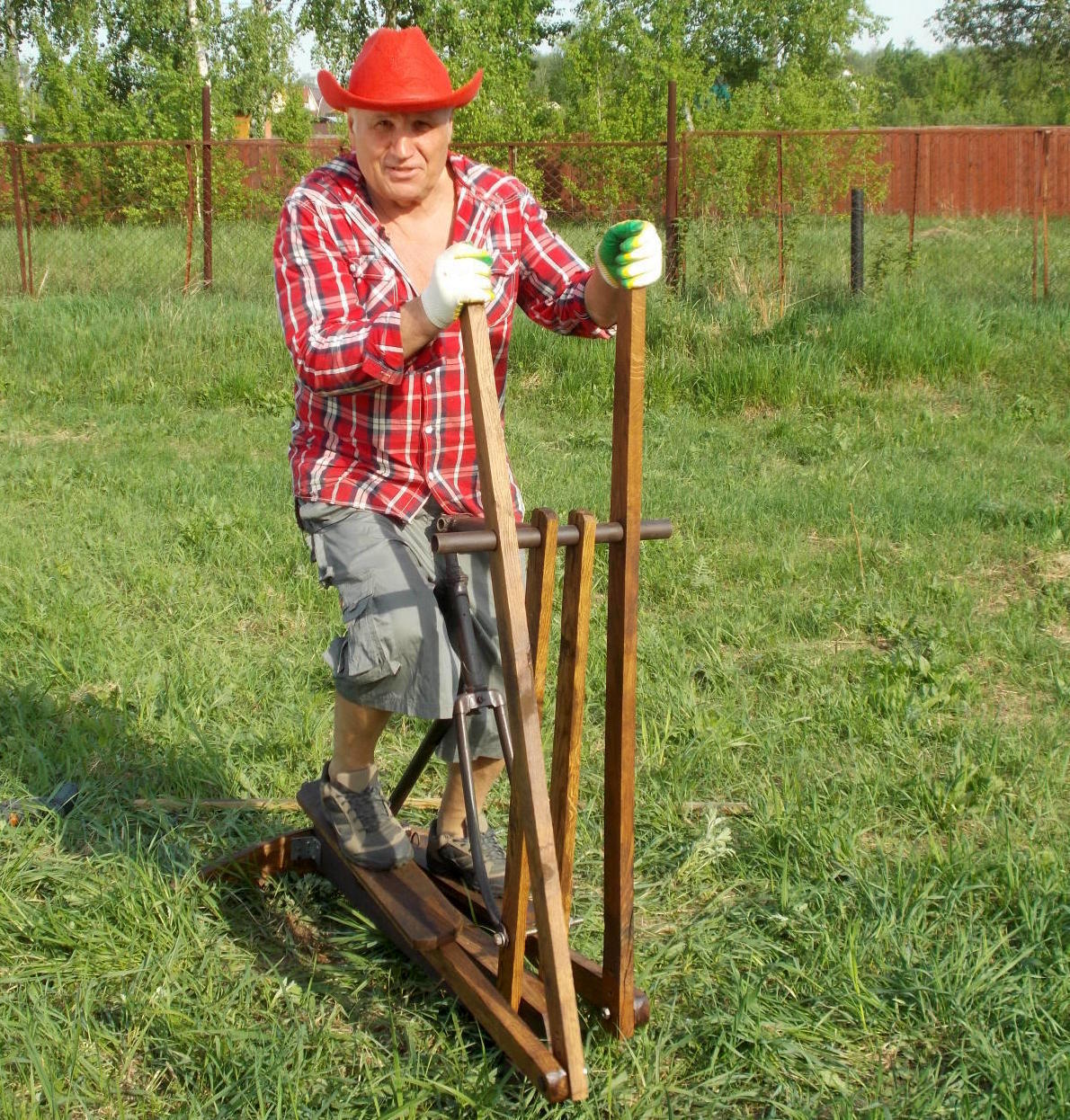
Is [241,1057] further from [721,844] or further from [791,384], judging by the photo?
[791,384]

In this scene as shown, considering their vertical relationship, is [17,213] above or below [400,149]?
above

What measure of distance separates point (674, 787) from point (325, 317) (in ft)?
5.94

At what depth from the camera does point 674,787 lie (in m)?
3.92

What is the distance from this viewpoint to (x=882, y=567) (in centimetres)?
570

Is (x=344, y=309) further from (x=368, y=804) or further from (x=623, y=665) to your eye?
(x=368, y=804)

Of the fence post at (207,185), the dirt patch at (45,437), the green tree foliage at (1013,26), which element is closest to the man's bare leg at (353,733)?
the dirt patch at (45,437)

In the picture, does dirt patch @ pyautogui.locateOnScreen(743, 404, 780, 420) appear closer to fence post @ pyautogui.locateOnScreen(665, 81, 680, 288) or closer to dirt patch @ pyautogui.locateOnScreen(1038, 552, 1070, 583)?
fence post @ pyautogui.locateOnScreen(665, 81, 680, 288)

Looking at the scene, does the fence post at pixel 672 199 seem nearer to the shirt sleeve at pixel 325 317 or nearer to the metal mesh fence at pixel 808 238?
the metal mesh fence at pixel 808 238

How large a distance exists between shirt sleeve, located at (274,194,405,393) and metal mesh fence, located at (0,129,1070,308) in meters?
7.49

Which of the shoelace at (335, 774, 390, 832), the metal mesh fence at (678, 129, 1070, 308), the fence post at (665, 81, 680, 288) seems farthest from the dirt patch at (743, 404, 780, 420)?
the shoelace at (335, 774, 390, 832)

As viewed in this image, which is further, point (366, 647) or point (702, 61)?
point (702, 61)

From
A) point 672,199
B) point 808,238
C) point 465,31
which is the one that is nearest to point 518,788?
point 672,199

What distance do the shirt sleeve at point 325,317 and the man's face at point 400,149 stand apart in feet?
0.54

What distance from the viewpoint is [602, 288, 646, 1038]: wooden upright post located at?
2443 millimetres
